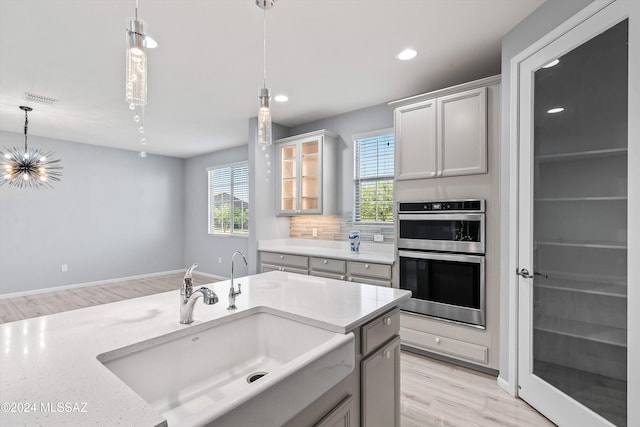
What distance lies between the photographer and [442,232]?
2.83 m

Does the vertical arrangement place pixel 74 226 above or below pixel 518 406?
above

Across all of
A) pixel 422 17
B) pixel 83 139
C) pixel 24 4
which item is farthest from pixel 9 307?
pixel 422 17

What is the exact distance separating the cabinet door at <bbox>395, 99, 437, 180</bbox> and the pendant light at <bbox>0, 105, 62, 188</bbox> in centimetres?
458

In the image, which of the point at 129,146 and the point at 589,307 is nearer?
the point at 589,307

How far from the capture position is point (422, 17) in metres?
2.19

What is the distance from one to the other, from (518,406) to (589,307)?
922 mm

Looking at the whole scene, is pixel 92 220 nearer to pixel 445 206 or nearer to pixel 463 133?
pixel 445 206

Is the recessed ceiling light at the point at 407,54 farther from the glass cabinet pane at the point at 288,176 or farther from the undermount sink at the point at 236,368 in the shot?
the undermount sink at the point at 236,368

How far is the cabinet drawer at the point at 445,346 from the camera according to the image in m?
2.65

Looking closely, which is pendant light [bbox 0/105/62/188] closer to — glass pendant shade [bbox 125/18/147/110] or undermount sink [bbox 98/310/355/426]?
glass pendant shade [bbox 125/18/147/110]

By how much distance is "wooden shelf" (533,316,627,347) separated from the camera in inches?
64.2

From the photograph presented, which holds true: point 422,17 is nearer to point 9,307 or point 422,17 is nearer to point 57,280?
point 9,307

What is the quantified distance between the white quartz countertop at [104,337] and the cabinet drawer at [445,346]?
1416 mm

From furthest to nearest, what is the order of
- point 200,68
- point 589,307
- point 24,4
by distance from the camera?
point 200,68 → point 24,4 → point 589,307
